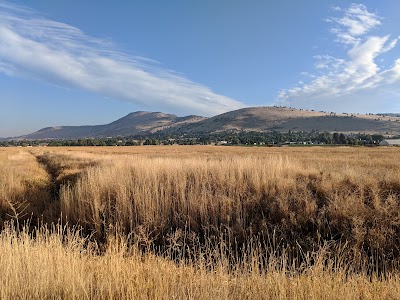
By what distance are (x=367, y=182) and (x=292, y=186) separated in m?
2.50

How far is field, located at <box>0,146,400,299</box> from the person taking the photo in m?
4.65

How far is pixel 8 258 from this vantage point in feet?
16.8

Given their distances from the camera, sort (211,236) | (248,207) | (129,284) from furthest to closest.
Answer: (248,207)
(211,236)
(129,284)

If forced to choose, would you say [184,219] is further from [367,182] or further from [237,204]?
[367,182]

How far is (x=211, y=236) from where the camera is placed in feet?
27.3

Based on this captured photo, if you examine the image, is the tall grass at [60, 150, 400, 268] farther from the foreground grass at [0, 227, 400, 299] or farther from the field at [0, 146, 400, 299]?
the foreground grass at [0, 227, 400, 299]

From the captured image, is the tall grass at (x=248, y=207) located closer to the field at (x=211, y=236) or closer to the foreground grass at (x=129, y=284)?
the field at (x=211, y=236)

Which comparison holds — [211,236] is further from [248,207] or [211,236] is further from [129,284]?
[129,284]

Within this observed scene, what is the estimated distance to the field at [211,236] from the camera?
15.3ft

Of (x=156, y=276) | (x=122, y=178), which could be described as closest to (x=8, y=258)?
(x=156, y=276)

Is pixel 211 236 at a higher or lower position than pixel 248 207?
lower

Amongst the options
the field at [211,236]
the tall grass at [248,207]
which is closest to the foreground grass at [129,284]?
the field at [211,236]

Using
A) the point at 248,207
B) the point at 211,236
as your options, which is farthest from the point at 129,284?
the point at 248,207

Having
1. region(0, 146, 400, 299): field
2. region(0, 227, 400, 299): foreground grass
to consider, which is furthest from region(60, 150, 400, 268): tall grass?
region(0, 227, 400, 299): foreground grass
